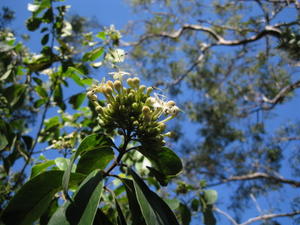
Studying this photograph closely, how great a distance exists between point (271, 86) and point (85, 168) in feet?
23.4

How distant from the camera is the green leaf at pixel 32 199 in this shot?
103 centimetres

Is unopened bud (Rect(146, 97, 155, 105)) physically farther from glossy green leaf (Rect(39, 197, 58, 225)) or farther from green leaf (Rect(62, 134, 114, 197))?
glossy green leaf (Rect(39, 197, 58, 225))

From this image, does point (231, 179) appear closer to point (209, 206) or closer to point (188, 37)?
point (188, 37)

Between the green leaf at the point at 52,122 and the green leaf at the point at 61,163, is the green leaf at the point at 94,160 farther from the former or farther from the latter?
the green leaf at the point at 52,122

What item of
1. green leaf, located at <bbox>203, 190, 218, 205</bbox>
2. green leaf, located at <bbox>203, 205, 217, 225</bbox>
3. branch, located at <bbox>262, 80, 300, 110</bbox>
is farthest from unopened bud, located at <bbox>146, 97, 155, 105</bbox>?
branch, located at <bbox>262, 80, 300, 110</bbox>

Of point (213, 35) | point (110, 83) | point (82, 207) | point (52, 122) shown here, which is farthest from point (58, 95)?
point (213, 35)

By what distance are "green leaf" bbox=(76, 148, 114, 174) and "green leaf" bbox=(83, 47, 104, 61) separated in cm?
131

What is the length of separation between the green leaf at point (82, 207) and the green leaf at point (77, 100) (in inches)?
59.9

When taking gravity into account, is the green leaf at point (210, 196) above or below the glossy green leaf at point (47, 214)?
above

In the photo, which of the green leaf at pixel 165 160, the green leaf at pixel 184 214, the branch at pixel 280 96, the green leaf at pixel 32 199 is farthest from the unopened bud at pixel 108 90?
the branch at pixel 280 96

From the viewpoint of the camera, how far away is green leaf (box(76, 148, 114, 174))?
3.98ft

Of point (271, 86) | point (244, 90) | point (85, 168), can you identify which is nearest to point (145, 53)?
point (244, 90)

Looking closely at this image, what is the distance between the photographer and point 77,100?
255 centimetres

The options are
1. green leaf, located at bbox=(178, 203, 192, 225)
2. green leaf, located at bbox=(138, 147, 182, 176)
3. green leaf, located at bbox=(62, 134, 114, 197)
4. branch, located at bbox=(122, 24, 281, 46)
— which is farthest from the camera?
branch, located at bbox=(122, 24, 281, 46)
